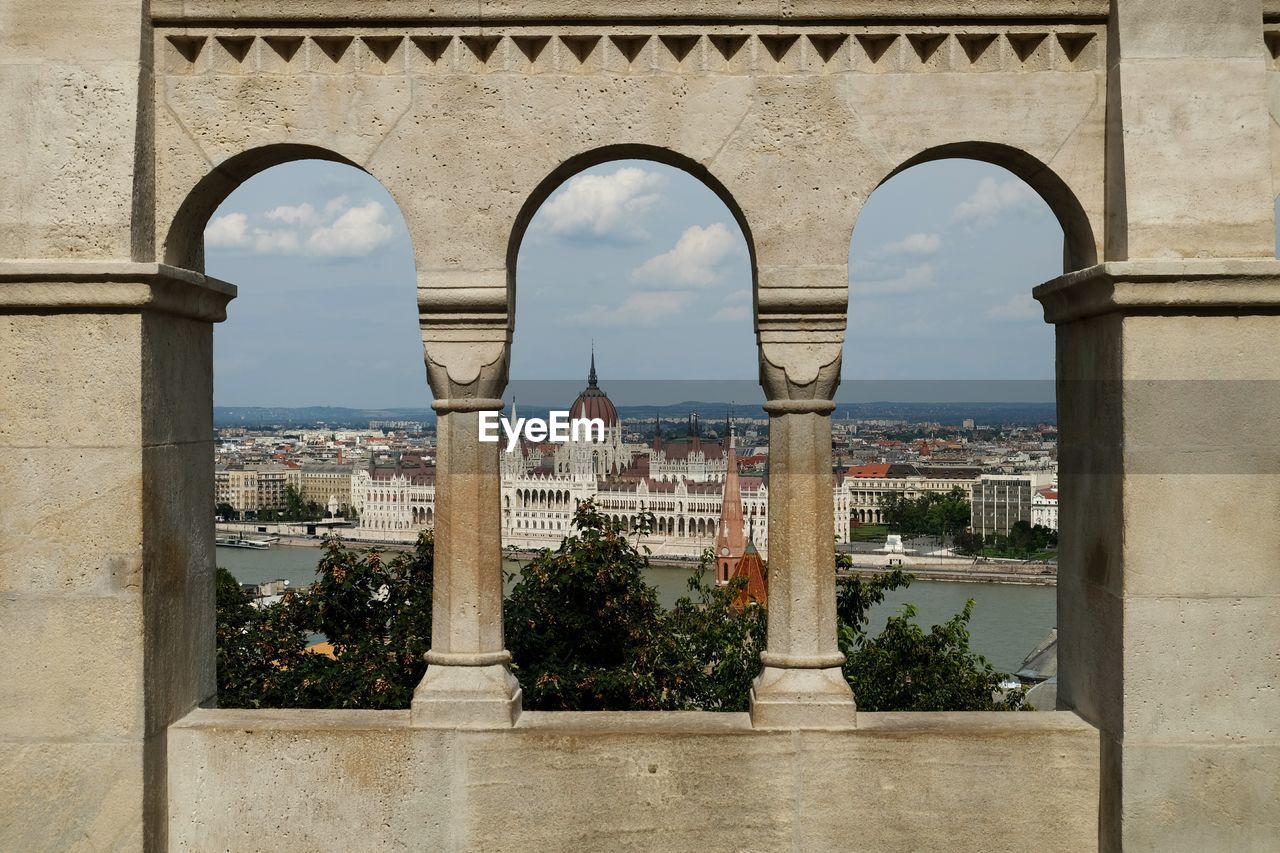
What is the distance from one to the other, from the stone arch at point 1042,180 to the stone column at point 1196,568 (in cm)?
31

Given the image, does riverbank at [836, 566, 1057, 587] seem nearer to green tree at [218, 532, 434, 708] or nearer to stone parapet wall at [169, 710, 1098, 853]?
green tree at [218, 532, 434, 708]

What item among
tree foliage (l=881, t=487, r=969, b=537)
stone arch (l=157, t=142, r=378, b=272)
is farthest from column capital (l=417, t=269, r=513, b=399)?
tree foliage (l=881, t=487, r=969, b=537)

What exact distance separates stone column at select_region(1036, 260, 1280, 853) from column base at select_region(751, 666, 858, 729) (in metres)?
0.98

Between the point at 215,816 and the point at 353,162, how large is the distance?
252cm

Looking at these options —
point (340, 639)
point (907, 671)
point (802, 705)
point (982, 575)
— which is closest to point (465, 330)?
point (802, 705)

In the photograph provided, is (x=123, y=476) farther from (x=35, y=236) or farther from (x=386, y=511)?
(x=386, y=511)

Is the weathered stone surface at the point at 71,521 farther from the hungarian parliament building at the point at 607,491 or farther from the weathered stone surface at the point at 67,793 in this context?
the hungarian parliament building at the point at 607,491

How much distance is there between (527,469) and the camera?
105875 millimetres

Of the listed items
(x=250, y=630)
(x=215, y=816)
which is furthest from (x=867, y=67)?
(x=250, y=630)

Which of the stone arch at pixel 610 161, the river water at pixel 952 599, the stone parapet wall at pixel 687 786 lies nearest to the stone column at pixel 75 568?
the stone parapet wall at pixel 687 786

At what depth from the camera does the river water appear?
43.4m

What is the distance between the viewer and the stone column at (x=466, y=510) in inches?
180

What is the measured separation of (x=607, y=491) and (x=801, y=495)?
330 ft

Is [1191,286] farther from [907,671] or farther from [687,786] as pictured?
[907,671]
